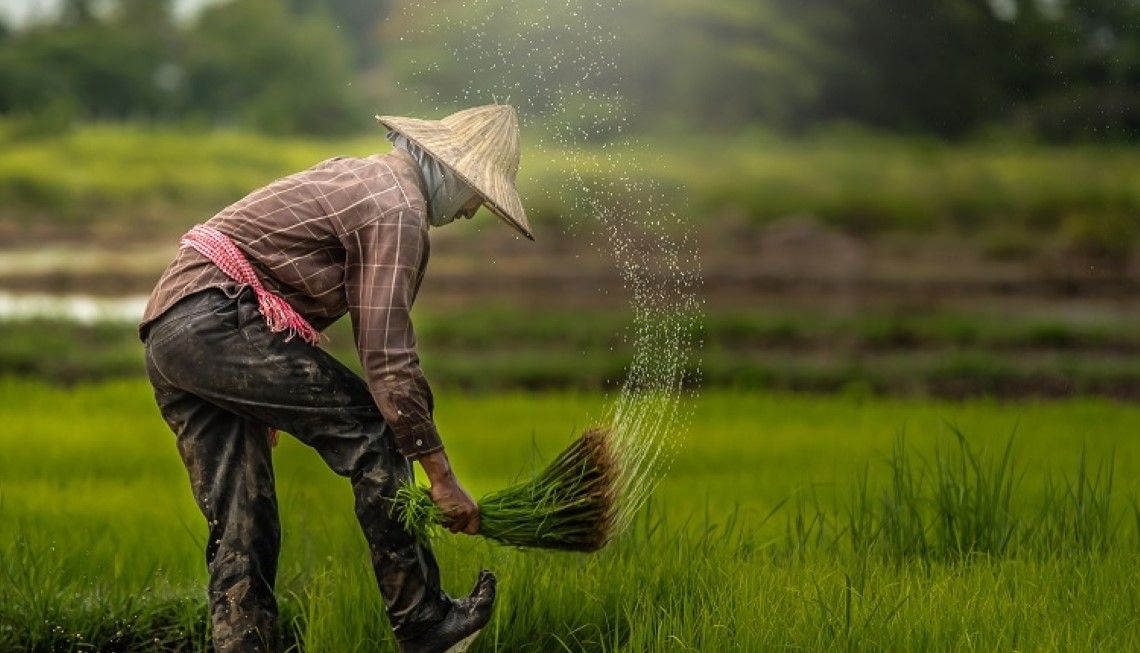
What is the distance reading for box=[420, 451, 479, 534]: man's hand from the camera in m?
3.10

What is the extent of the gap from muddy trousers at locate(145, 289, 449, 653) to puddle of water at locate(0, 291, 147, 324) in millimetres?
7836

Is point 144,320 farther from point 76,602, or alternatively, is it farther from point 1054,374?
point 1054,374

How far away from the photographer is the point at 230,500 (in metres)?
3.27

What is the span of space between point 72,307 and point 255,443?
10.6m

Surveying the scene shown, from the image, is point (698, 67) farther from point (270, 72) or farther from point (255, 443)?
point (255, 443)

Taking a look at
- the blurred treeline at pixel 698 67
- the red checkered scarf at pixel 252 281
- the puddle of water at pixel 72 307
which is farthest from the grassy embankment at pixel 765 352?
the red checkered scarf at pixel 252 281

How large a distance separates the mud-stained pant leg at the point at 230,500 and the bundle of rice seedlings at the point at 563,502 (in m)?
0.33

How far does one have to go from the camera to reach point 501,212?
3119mm

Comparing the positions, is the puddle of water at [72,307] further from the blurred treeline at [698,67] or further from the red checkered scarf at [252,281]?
the red checkered scarf at [252,281]

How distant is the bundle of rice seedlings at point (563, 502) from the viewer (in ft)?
10.6

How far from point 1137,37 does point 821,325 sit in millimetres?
5232

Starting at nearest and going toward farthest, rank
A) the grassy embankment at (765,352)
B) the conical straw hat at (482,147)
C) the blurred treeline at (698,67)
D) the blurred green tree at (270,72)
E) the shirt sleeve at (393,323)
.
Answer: the shirt sleeve at (393,323), the conical straw hat at (482,147), the grassy embankment at (765,352), the blurred treeline at (698,67), the blurred green tree at (270,72)

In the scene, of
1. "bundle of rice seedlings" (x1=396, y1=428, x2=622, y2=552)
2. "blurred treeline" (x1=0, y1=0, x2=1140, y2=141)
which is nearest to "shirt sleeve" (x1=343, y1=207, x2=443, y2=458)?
"bundle of rice seedlings" (x1=396, y1=428, x2=622, y2=552)

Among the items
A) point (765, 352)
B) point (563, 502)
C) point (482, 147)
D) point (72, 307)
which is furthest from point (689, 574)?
point (72, 307)
